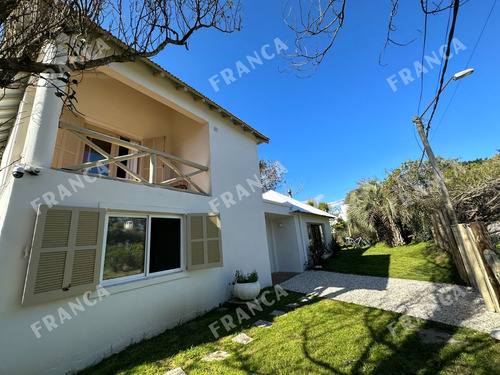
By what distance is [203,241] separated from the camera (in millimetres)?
5465

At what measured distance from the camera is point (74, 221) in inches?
140

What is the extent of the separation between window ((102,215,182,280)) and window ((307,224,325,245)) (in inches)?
354

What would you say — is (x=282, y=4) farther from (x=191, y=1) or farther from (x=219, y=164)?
(x=219, y=164)

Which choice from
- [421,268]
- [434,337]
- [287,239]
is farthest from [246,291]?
[421,268]

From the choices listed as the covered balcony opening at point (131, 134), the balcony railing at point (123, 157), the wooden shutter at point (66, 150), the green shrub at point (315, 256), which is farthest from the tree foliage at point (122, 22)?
the green shrub at point (315, 256)

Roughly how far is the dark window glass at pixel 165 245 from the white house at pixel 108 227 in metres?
0.03

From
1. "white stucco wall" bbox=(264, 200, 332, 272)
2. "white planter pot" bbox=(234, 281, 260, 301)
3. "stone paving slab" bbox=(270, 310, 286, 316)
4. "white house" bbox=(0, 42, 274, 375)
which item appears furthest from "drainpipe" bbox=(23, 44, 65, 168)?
"white stucco wall" bbox=(264, 200, 332, 272)

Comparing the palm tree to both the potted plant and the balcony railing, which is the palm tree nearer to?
the potted plant

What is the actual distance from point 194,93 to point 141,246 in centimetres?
482

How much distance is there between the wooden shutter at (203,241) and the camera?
5.25m

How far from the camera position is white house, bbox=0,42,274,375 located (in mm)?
3072

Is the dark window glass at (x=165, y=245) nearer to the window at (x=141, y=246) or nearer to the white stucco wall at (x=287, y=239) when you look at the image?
the window at (x=141, y=246)

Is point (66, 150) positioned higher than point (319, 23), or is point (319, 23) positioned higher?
point (66, 150)

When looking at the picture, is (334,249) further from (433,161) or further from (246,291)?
(246,291)
